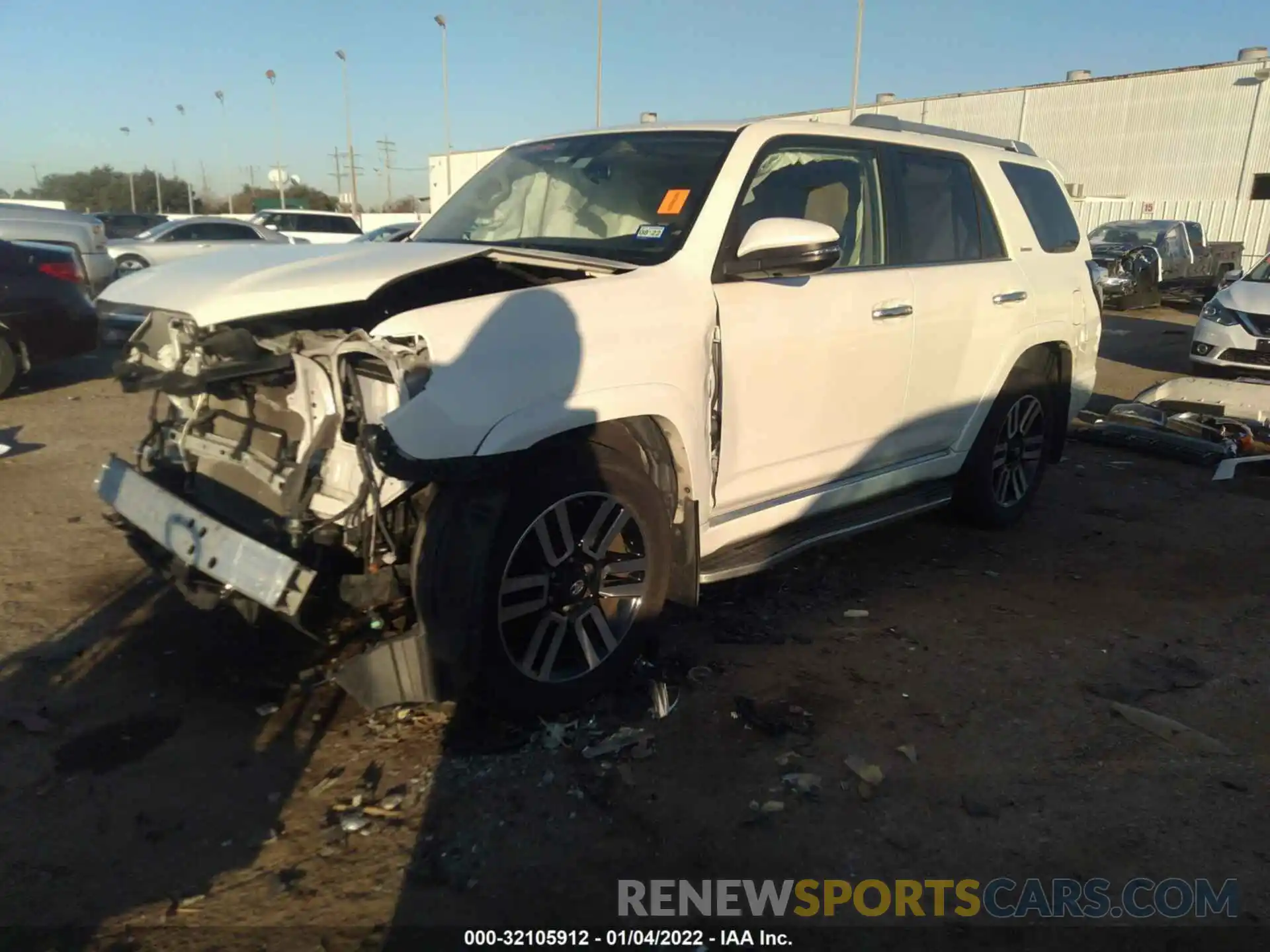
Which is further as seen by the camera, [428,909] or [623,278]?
[623,278]

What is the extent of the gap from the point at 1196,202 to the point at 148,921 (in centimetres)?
3552

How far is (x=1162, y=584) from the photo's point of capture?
4828mm

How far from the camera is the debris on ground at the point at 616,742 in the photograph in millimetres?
3086

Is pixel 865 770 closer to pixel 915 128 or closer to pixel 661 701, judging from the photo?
pixel 661 701

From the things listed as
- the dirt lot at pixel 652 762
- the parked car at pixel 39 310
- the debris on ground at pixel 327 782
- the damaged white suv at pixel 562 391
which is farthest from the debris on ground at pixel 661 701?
the parked car at pixel 39 310

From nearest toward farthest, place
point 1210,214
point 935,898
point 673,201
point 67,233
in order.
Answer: point 935,898 → point 673,201 → point 67,233 → point 1210,214

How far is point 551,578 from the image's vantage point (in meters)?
3.11

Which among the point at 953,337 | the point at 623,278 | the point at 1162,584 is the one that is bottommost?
the point at 1162,584

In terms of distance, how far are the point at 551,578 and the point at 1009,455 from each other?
3.36 m

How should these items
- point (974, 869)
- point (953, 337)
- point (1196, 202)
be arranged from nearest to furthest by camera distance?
point (974, 869) → point (953, 337) → point (1196, 202)

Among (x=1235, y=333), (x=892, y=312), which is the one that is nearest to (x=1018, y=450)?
(x=892, y=312)

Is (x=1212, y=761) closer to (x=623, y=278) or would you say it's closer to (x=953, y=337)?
(x=953, y=337)

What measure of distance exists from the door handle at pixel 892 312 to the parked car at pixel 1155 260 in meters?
16.7

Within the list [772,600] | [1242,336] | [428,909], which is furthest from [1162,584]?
[1242,336]
